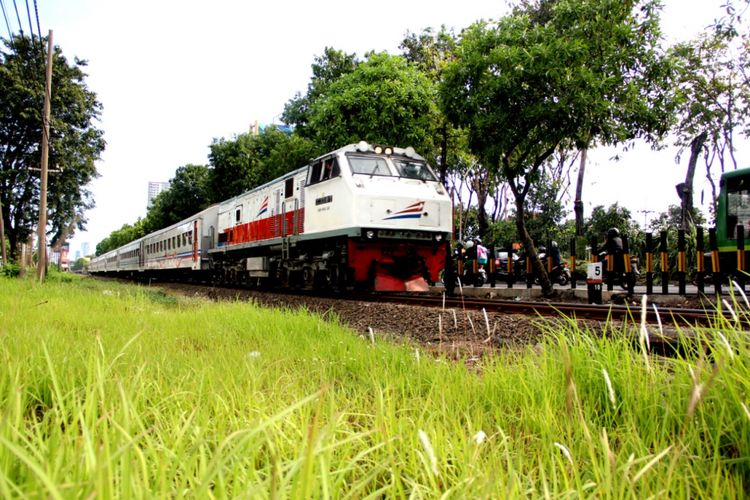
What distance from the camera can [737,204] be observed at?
45.9 ft

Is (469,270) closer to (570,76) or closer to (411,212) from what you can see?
Answer: (411,212)

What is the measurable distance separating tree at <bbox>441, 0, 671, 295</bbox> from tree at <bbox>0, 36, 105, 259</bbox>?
22958 mm

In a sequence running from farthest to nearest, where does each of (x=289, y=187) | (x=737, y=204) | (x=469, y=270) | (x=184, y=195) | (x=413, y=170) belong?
(x=184, y=195)
(x=469, y=270)
(x=289, y=187)
(x=737, y=204)
(x=413, y=170)

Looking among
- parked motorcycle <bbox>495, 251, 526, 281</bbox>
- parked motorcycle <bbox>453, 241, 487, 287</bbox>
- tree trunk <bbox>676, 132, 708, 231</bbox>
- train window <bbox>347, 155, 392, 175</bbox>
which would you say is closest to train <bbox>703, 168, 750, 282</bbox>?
parked motorcycle <bbox>453, 241, 487, 287</bbox>

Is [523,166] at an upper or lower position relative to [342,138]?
lower

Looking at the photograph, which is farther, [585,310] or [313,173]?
[313,173]

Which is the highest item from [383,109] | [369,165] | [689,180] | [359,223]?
[383,109]

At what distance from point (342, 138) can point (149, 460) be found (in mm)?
16749

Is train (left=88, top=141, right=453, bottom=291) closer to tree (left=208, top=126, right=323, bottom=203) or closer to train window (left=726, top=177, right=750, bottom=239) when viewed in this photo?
train window (left=726, top=177, right=750, bottom=239)

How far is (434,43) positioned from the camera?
23.1 metres

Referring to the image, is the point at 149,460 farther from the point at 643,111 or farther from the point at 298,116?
the point at 298,116

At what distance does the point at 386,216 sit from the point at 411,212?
58 cm

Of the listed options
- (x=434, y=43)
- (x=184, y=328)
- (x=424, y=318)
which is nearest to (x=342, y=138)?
(x=434, y=43)

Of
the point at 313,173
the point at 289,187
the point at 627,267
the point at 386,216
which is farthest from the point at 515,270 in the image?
the point at 386,216
